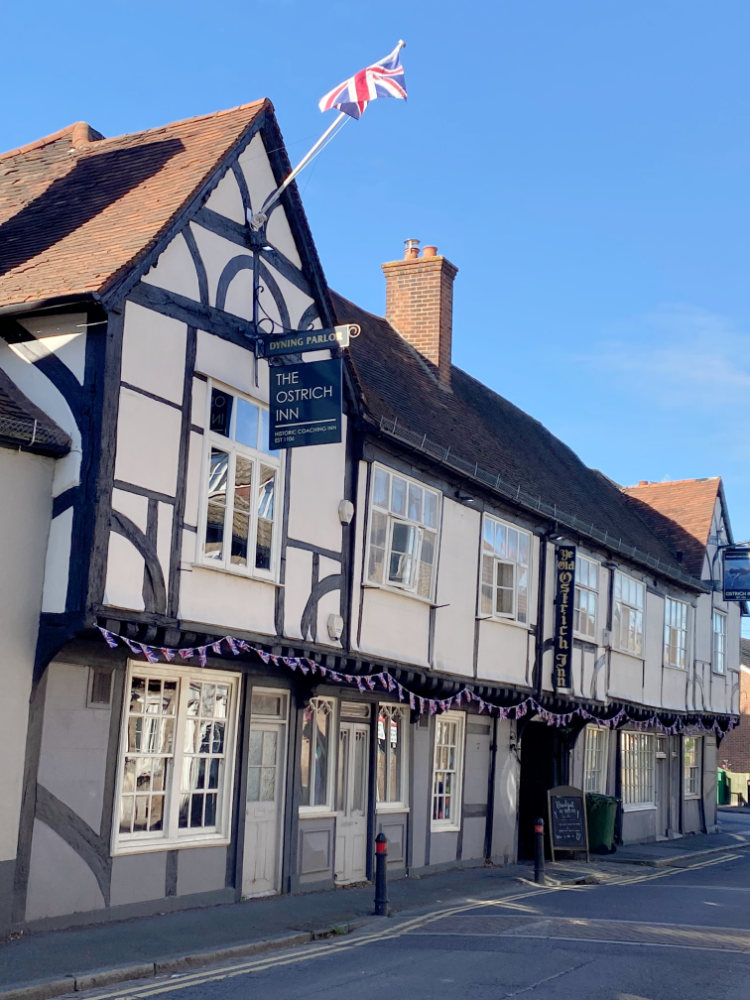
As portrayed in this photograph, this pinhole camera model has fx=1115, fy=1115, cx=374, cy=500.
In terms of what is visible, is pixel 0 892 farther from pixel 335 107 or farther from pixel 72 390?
pixel 335 107

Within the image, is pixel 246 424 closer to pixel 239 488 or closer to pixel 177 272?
pixel 239 488

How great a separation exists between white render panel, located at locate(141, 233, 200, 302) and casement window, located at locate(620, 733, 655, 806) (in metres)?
16.2

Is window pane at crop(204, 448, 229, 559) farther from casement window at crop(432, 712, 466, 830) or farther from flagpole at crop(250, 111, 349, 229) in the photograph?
casement window at crop(432, 712, 466, 830)

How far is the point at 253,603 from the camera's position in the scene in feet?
40.1

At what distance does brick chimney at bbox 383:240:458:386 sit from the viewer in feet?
67.8

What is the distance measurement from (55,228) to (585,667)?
Answer: 43.3 feet

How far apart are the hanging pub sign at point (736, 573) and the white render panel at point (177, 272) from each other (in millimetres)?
21221

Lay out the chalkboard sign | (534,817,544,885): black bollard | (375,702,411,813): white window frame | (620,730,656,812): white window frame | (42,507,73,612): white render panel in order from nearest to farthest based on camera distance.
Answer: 1. (42,507,73,612): white render panel
2. (534,817,544,885): black bollard
3. (375,702,411,813): white window frame
4. the chalkboard sign
5. (620,730,656,812): white window frame

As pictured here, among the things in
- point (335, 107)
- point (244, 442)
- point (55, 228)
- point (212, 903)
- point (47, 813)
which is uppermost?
point (335, 107)

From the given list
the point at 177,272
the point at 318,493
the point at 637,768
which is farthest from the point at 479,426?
the point at 637,768

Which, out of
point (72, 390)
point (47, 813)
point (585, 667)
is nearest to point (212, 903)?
point (47, 813)

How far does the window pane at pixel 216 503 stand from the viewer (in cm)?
1170

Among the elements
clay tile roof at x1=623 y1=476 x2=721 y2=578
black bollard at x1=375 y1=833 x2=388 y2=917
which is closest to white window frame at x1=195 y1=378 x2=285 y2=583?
black bollard at x1=375 y1=833 x2=388 y2=917

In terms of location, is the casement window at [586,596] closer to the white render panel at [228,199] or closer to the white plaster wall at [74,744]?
the white render panel at [228,199]
